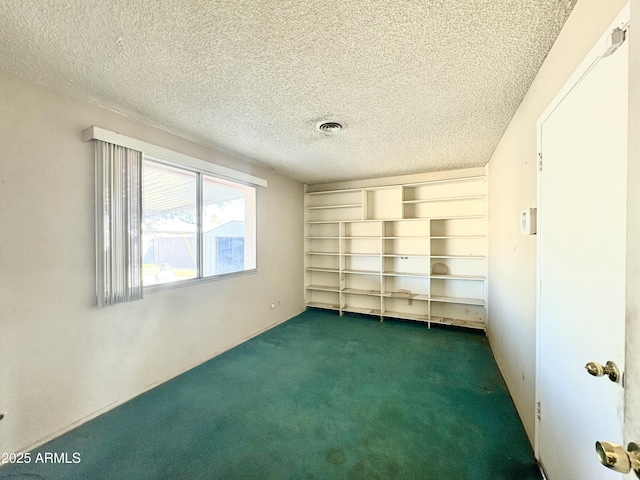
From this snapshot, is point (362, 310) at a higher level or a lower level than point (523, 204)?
lower

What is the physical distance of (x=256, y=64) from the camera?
159 cm

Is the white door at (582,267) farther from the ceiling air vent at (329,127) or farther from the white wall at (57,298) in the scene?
the white wall at (57,298)

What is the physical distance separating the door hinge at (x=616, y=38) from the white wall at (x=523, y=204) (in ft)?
0.35

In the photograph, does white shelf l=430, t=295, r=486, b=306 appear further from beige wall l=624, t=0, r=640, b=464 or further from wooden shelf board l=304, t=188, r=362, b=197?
beige wall l=624, t=0, r=640, b=464

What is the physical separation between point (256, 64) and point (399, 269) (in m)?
3.80

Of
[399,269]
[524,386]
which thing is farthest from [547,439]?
[399,269]

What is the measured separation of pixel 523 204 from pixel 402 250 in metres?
2.61

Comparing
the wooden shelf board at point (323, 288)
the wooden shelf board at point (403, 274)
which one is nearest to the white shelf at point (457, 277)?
the wooden shelf board at point (403, 274)

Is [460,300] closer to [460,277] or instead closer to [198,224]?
[460,277]

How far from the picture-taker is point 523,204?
6.32ft

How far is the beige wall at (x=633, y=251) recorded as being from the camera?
531 mm

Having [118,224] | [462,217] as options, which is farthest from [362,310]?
[118,224]

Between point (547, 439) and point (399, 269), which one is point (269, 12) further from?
point (399, 269)

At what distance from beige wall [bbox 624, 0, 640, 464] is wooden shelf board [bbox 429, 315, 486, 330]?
147 inches
